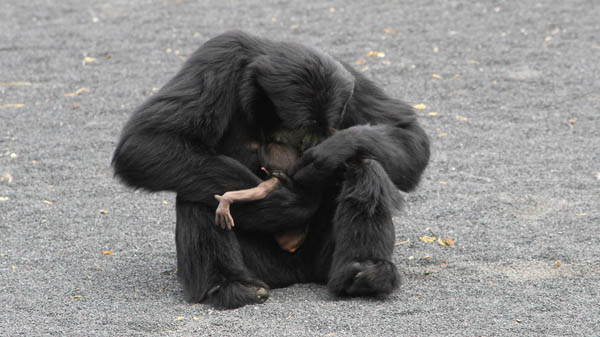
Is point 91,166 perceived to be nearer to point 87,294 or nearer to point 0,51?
point 87,294

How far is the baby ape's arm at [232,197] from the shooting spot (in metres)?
5.21

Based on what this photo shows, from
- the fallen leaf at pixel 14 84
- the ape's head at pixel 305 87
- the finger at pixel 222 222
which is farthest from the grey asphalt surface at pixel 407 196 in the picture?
the ape's head at pixel 305 87

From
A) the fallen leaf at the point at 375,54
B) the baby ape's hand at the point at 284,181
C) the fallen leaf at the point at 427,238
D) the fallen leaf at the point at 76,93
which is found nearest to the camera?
the baby ape's hand at the point at 284,181

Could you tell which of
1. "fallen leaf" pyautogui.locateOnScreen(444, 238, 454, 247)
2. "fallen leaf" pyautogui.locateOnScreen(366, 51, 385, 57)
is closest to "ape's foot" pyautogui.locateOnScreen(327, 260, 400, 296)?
"fallen leaf" pyautogui.locateOnScreen(444, 238, 454, 247)

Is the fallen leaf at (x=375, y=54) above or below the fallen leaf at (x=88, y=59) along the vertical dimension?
above

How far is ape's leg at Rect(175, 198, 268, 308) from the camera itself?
17.6ft

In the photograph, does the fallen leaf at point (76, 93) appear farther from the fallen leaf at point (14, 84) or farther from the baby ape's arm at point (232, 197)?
the baby ape's arm at point (232, 197)

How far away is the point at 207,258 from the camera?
5387mm

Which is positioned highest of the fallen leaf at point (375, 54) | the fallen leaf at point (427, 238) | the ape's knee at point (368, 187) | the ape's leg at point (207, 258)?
the ape's knee at point (368, 187)

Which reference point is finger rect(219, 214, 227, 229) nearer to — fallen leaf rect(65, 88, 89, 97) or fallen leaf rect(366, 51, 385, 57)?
fallen leaf rect(65, 88, 89, 97)

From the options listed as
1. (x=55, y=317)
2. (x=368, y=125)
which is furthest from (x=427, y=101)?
(x=55, y=317)

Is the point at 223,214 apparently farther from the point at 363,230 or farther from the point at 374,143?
the point at 374,143

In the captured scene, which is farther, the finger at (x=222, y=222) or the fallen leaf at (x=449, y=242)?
the fallen leaf at (x=449, y=242)

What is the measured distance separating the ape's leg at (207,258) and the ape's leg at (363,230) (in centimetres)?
51
